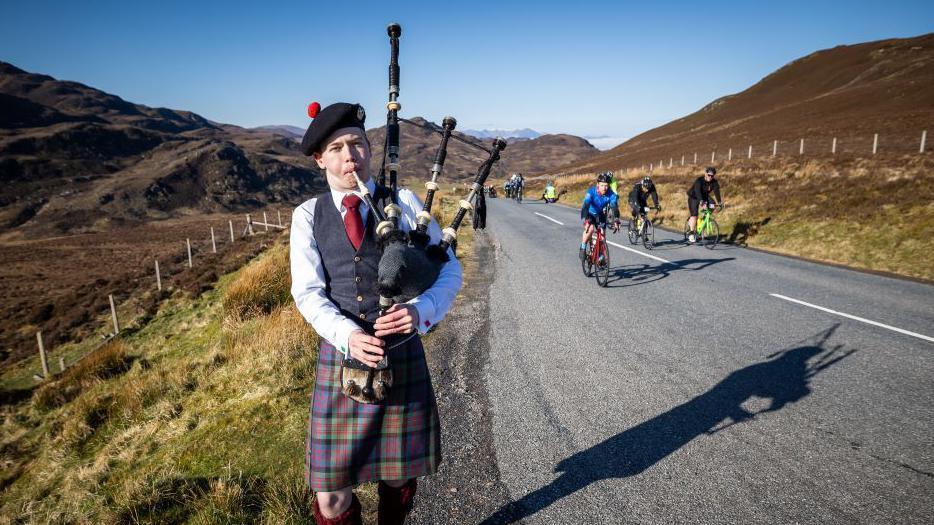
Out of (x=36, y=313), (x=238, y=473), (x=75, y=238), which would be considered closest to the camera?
(x=238, y=473)

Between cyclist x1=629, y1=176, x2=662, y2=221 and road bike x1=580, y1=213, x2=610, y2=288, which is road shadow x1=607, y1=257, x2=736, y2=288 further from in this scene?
cyclist x1=629, y1=176, x2=662, y2=221

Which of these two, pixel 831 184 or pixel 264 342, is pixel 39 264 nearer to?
pixel 264 342

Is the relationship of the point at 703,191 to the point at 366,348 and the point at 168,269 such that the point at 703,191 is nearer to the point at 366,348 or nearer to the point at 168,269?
the point at 366,348

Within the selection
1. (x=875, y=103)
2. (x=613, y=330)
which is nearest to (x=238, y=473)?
(x=613, y=330)

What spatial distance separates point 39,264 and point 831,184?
198 feet

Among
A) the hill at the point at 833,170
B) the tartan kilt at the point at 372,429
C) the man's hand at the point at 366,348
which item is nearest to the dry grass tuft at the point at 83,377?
the tartan kilt at the point at 372,429

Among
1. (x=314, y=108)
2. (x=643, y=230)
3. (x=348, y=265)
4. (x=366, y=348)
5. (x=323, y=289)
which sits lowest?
(x=643, y=230)

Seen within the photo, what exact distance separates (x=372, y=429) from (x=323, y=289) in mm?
674

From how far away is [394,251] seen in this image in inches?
67.7

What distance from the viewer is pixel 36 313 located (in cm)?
2608

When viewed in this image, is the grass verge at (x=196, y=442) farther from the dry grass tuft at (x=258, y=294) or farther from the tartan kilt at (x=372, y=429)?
the tartan kilt at (x=372, y=429)

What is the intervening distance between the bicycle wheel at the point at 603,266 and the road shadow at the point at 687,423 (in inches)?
151

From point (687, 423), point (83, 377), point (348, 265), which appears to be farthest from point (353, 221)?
point (83, 377)

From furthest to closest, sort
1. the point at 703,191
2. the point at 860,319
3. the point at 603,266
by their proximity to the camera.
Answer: the point at 703,191
the point at 603,266
the point at 860,319
